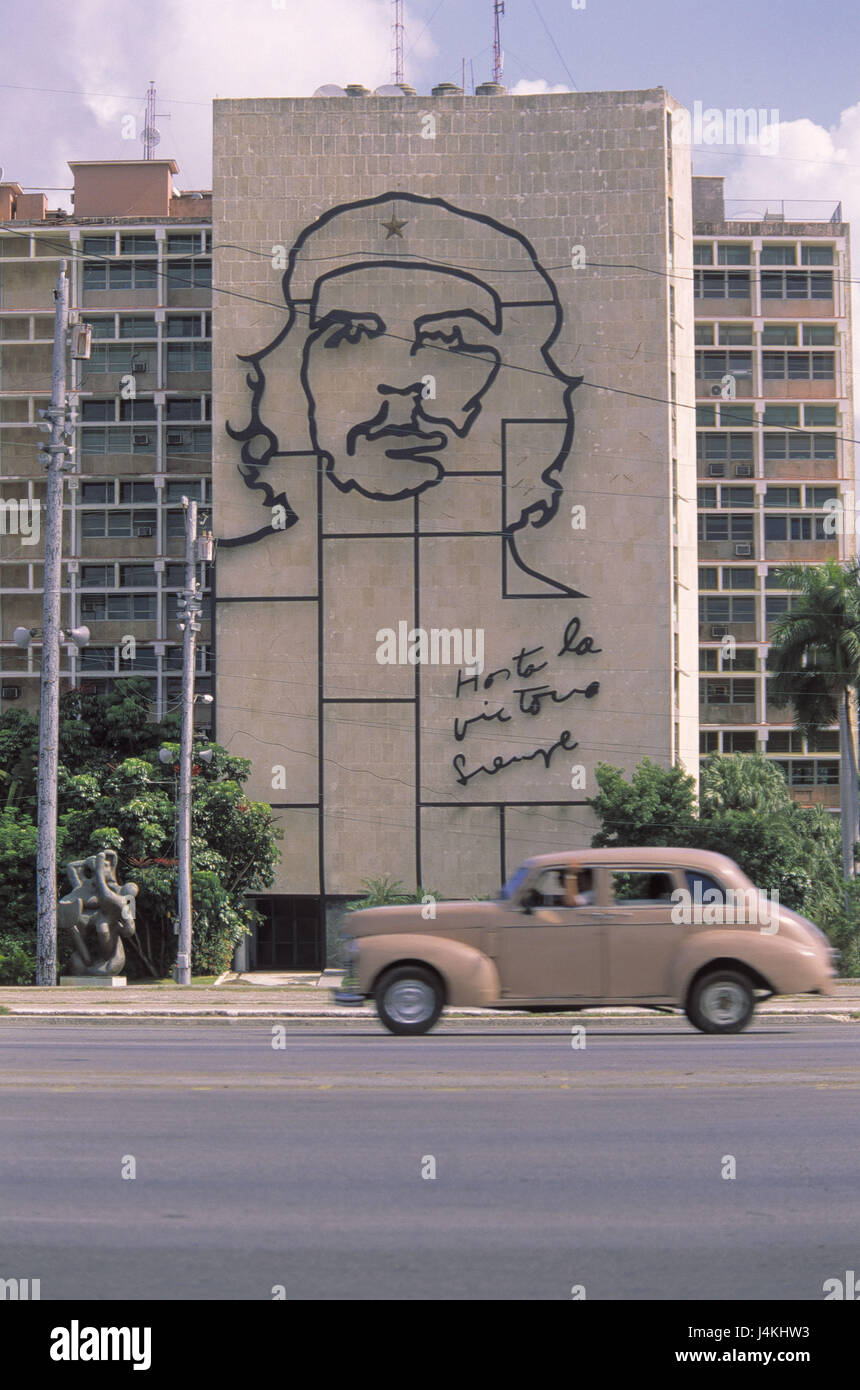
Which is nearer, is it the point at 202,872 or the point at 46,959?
the point at 46,959

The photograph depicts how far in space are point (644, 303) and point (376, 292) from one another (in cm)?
1019

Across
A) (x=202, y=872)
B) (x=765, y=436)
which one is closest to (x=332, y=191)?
(x=202, y=872)

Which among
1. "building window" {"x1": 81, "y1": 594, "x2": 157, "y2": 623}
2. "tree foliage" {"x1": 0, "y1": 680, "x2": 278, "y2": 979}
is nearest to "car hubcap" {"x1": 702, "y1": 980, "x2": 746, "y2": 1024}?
"tree foliage" {"x1": 0, "y1": 680, "x2": 278, "y2": 979}

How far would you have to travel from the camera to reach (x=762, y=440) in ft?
294

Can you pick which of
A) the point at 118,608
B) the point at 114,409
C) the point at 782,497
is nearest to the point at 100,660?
the point at 118,608

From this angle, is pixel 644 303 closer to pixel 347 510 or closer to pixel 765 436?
pixel 347 510

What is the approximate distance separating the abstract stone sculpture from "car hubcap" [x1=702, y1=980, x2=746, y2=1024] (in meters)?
25.3

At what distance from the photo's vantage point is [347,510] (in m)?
61.2

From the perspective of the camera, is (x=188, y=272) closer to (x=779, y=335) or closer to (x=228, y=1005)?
(x=779, y=335)

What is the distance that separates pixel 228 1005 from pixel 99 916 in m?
17.8

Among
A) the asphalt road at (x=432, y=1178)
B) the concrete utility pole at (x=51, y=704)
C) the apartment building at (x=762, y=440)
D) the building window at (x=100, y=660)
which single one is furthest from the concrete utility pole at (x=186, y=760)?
the apartment building at (x=762, y=440)

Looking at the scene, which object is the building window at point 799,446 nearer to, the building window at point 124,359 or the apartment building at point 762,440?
the apartment building at point 762,440

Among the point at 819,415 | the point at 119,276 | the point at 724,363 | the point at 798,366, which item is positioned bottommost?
the point at 819,415

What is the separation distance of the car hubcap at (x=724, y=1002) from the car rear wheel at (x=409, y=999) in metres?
2.71
